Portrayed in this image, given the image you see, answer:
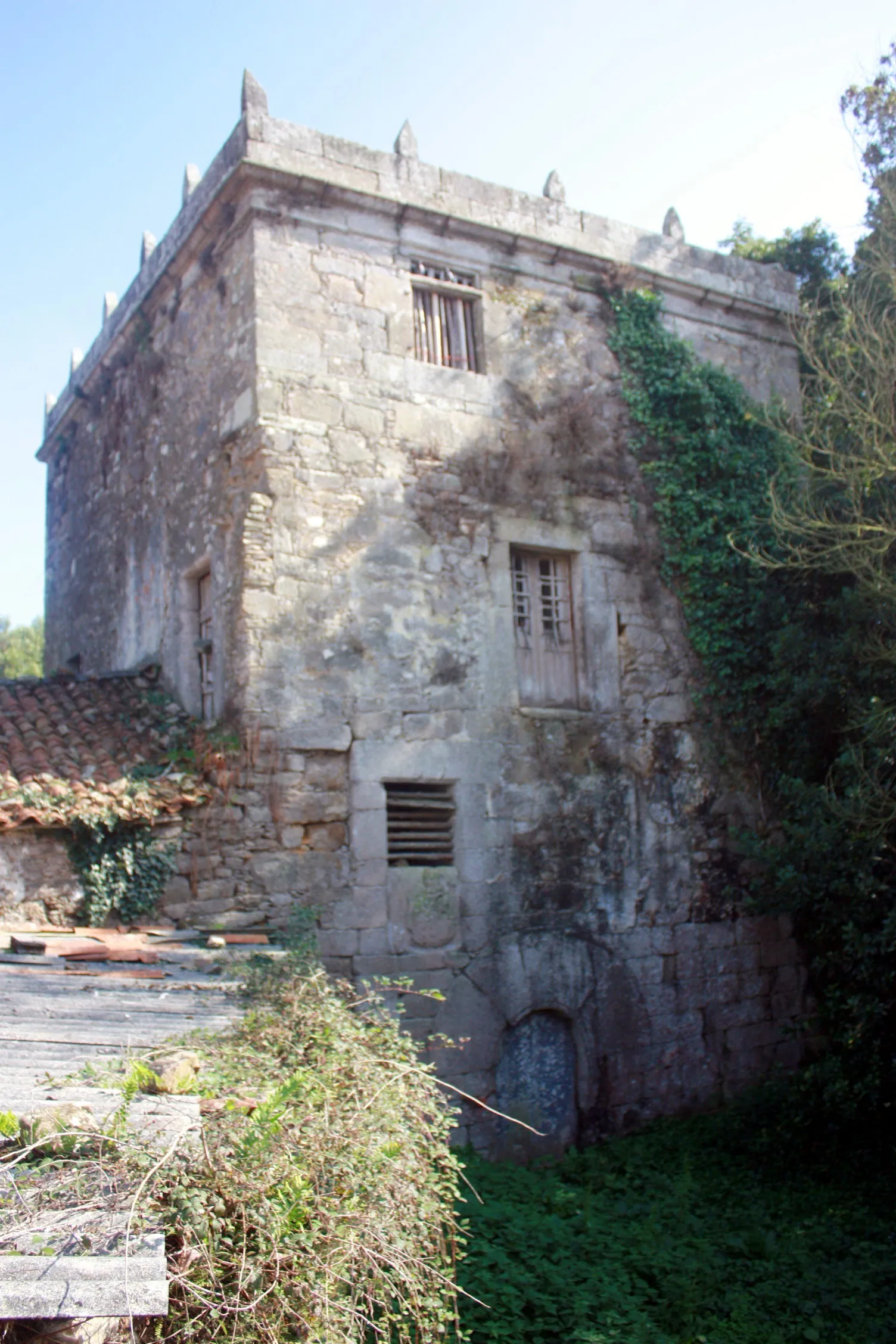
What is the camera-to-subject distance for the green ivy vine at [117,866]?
8036 mm

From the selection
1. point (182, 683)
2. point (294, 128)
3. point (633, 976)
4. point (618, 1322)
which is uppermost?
point (294, 128)

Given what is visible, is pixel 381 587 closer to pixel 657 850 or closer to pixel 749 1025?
pixel 657 850

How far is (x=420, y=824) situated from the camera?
355 inches

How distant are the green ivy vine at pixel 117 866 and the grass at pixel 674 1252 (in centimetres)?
307

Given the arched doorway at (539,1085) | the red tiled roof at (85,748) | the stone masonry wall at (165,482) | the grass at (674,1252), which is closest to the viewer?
the grass at (674,1252)

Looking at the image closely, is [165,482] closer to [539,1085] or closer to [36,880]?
[36,880]

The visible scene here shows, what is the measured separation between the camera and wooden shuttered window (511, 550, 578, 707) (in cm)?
998

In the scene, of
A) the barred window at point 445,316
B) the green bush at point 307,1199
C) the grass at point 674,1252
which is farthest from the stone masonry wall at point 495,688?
the green bush at point 307,1199

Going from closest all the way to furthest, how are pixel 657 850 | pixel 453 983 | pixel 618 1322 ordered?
pixel 618 1322 < pixel 453 983 < pixel 657 850

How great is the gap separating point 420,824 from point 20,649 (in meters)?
24.7

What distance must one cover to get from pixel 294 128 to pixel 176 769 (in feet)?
18.0

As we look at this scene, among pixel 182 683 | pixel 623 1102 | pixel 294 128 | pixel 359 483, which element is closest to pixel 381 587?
pixel 359 483

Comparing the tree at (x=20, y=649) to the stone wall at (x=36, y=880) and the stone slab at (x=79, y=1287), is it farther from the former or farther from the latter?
the stone slab at (x=79, y=1287)

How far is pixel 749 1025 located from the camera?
1055 centimetres
